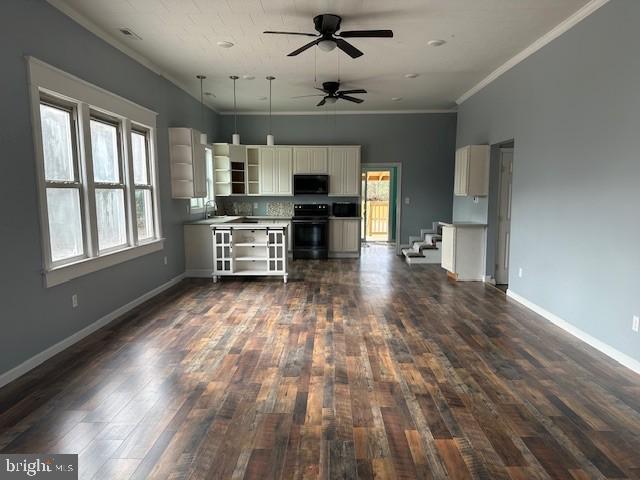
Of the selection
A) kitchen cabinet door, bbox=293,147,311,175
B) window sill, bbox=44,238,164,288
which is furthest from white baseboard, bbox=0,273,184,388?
kitchen cabinet door, bbox=293,147,311,175

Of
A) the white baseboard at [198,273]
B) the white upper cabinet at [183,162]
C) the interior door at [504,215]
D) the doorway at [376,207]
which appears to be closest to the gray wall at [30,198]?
the white upper cabinet at [183,162]

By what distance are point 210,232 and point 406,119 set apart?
484 cm

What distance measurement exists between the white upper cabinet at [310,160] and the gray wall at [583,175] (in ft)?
12.9

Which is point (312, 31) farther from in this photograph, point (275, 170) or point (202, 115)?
point (275, 170)

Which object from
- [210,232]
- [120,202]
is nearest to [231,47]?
[120,202]

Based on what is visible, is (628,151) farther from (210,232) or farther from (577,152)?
(210,232)

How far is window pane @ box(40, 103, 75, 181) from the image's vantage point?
338 cm

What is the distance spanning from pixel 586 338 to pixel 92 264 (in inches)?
184

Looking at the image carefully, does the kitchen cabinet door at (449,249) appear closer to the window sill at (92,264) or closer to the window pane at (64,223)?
the window sill at (92,264)

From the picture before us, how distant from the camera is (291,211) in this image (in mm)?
8836

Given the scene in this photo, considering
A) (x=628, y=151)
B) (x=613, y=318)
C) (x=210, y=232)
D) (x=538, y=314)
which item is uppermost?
(x=628, y=151)

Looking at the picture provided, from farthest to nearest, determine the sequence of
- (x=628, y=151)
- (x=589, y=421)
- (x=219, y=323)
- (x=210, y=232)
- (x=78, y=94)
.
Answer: (x=210, y=232)
(x=219, y=323)
(x=78, y=94)
(x=628, y=151)
(x=589, y=421)

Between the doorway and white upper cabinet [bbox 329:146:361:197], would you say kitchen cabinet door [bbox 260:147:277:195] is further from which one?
the doorway

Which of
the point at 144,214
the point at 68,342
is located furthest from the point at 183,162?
the point at 68,342
